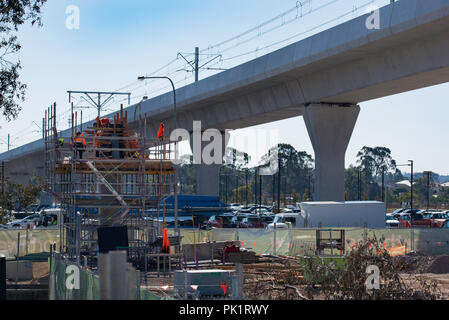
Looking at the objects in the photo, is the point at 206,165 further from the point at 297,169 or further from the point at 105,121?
the point at 297,169

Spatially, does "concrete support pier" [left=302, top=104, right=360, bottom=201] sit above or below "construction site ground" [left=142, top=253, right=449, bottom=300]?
above

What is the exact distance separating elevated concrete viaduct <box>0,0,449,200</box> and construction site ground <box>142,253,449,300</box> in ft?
26.0

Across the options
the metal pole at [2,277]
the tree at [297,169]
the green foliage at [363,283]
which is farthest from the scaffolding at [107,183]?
the tree at [297,169]

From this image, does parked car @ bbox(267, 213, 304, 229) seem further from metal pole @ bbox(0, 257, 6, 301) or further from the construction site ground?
metal pole @ bbox(0, 257, 6, 301)

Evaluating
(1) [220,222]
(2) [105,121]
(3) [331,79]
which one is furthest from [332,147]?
(2) [105,121]

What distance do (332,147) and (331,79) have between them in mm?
6300

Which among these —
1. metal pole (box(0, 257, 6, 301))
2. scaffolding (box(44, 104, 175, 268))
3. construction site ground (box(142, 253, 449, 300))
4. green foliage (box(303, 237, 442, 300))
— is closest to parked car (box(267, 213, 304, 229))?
construction site ground (box(142, 253, 449, 300))

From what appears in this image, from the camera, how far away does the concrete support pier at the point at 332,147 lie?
146 ft

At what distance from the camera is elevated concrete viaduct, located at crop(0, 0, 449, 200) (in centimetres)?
3206

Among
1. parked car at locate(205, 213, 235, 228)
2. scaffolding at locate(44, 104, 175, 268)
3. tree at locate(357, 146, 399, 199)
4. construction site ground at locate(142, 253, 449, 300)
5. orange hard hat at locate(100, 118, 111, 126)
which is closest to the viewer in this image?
construction site ground at locate(142, 253, 449, 300)

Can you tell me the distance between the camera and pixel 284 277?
23359mm

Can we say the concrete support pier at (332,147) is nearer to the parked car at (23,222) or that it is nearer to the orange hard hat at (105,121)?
the orange hard hat at (105,121)

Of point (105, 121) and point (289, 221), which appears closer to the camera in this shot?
point (105, 121)

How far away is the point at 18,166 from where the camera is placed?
121m
